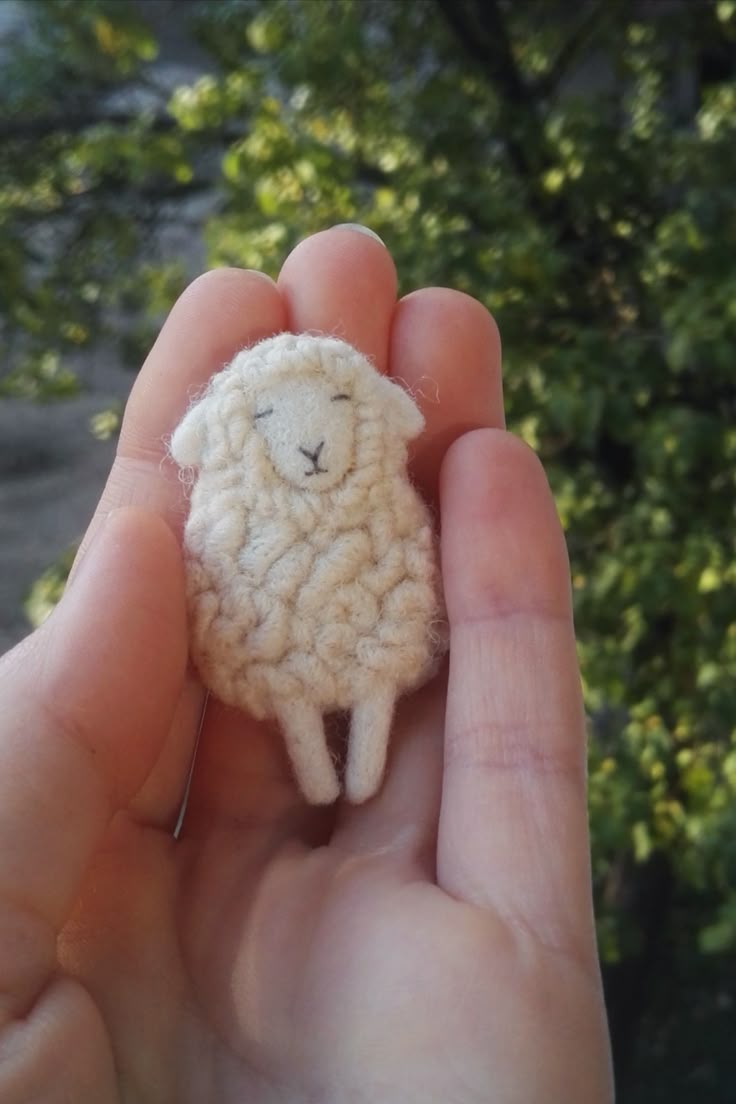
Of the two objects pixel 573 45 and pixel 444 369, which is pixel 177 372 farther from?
pixel 573 45

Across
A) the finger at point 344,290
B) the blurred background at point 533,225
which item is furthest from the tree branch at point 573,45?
the finger at point 344,290

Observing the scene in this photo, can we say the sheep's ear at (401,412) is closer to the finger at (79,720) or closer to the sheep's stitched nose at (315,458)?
the sheep's stitched nose at (315,458)

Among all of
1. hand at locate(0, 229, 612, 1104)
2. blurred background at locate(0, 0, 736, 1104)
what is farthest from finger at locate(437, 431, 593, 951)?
blurred background at locate(0, 0, 736, 1104)

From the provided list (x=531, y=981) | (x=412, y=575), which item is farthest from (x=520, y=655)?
(x=531, y=981)

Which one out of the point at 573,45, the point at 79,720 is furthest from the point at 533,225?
the point at 79,720

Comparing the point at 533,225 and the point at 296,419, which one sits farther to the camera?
the point at 533,225

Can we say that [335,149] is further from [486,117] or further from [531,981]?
[531,981]

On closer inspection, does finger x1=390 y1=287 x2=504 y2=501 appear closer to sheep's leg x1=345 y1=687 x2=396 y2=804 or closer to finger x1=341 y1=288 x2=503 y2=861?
finger x1=341 y1=288 x2=503 y2=861
